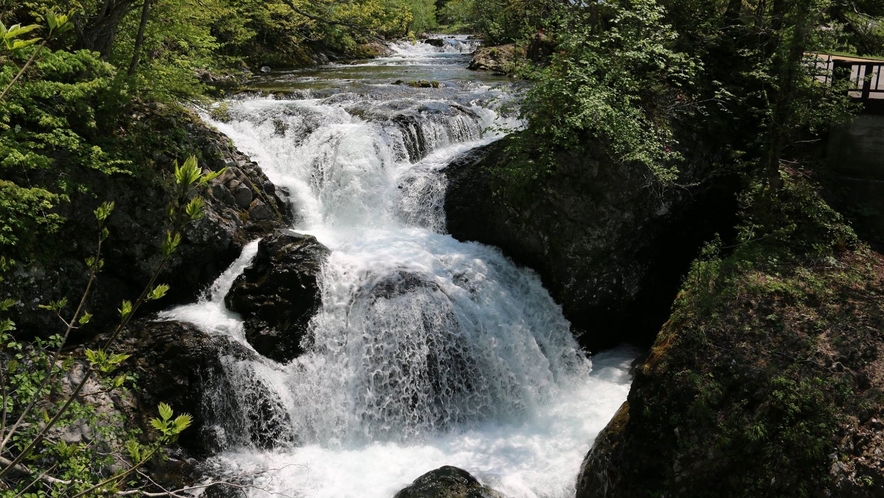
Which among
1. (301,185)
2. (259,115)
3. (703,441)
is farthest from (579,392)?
(259,115)

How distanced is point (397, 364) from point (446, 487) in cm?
213

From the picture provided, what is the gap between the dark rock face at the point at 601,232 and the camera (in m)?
10.3

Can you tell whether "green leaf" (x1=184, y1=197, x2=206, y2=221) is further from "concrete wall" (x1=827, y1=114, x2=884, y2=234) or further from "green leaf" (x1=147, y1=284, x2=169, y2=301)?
"concrete wall" (x1=827, y1=114, x2=884, y2=234)

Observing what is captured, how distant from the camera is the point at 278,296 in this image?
910 cm

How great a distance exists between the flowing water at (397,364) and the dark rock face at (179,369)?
187 mm


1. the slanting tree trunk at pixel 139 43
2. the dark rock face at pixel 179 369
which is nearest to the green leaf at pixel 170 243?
the dark rock face at pixel 179 369

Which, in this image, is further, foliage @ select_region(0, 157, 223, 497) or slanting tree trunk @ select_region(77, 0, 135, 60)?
slanting tree trunk @ select_region(77, 0, 135, 60)

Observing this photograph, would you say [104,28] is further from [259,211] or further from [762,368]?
[762,368]

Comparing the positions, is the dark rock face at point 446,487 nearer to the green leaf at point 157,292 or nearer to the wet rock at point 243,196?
the green leaf at point 157,292

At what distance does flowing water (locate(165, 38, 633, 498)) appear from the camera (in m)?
8.06

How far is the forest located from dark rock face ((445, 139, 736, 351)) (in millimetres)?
170

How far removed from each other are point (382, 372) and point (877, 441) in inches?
231

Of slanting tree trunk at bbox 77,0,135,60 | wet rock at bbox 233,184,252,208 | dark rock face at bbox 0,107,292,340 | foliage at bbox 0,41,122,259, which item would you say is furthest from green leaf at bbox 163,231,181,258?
wet rock at bbox 233,184,252,208

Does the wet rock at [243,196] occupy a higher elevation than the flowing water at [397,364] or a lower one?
higher
